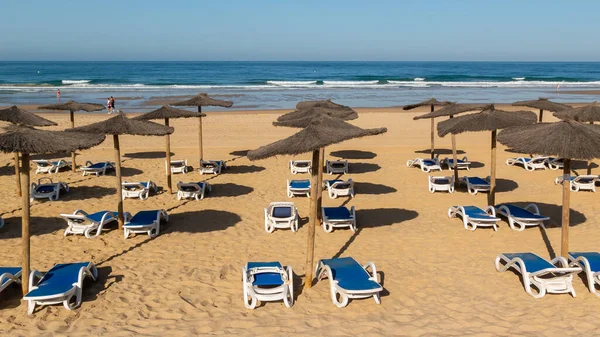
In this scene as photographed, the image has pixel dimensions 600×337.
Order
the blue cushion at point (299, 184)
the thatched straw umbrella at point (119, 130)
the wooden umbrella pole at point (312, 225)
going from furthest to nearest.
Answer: the blue cushion at point (299, 184) < the thatched straw umbrella at point (119, 130) < the wooden umbrella pole at point (312, 225)

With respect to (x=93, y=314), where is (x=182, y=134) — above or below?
above

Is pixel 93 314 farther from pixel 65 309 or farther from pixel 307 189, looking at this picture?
pixel 307 189

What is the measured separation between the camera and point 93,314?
570 cm

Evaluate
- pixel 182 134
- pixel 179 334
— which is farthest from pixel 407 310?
pixel 182 134

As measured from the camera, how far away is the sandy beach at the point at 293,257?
18.0ft

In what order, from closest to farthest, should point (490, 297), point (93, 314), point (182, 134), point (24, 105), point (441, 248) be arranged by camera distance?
point (93, 314)
point (490, 297)
point (441, 248)
point (182, 134)
point (24, 105)

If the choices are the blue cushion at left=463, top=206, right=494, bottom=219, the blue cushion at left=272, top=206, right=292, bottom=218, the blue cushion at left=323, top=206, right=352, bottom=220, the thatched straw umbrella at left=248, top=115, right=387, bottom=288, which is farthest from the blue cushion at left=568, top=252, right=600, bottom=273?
the blue cushion at left=272, top=206, right=292, bottom=218

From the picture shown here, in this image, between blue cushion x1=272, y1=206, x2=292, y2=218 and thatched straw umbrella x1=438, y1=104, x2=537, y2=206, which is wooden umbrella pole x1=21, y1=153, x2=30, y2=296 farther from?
thatched straw umbrella x1=438, y1=104, x2=537, y2=206

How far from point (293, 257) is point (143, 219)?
2.98m

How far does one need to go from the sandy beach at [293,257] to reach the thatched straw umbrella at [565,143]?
131cm

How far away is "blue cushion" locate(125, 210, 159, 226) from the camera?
8.34m

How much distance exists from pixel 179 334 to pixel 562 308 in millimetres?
4634

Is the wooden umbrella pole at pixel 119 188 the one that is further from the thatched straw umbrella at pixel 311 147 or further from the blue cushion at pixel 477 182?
the blue cushion at pixel 477 182

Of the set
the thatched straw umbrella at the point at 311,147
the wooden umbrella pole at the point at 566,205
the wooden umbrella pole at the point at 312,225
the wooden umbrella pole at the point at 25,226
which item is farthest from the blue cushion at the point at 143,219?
the wooden umbrella pole at the point at 566,205
